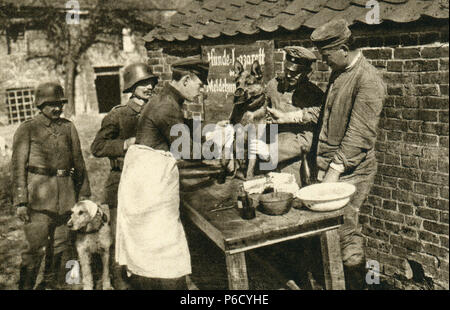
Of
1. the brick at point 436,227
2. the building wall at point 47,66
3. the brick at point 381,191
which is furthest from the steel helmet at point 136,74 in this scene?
the building wall at point 47,66

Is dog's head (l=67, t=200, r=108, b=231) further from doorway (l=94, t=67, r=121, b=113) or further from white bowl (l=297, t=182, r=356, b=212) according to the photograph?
doorway (l=94, t=67, r=121, b=113)

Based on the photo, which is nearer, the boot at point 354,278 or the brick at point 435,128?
the brick at point 435,128

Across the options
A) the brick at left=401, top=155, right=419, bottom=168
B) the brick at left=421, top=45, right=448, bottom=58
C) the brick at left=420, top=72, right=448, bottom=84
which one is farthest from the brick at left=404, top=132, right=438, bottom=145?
the brick at left=421, top=45, right=448, bottom=58

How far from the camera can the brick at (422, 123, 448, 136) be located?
152 inches

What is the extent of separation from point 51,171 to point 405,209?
Answer: 3.78m

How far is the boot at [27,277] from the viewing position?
4705mm

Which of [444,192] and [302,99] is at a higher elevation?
[302,99]

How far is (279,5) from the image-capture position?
558cm

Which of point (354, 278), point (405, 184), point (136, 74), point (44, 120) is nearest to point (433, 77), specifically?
point (405, 184)

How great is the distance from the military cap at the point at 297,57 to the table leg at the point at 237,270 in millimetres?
2100

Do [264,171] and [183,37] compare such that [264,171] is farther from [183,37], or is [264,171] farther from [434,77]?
[183,37]

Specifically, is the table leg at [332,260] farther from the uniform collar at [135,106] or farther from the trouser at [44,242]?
the trouser at [44,242]

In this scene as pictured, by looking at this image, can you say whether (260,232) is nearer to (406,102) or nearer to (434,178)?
(434,178)

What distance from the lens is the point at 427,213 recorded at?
13.7ft
